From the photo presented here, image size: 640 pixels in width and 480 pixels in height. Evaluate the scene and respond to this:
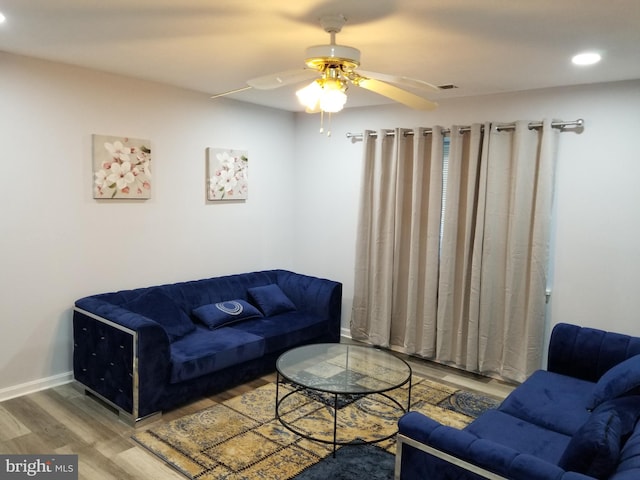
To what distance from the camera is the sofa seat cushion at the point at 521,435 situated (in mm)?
2287

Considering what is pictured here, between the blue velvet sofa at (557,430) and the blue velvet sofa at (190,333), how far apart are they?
1.85 m

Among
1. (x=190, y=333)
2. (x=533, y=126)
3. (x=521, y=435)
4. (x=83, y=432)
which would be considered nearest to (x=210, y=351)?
(x=190, y=333)

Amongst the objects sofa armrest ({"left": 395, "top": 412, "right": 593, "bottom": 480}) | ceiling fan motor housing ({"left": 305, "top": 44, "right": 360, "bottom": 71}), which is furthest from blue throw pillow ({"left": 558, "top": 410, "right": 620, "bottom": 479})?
ceiling fan motor housing ({"left": 305, "top": 44, "right": 360, "bottom": 71})

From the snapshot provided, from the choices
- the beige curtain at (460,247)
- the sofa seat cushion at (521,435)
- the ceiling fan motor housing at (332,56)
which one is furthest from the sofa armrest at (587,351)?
the ceiling fan motor housing at (332,56)

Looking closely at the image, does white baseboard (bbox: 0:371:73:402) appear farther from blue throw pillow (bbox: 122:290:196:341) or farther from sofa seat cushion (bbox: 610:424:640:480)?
sofa seat cushion (bbox: 610:424:640:480)

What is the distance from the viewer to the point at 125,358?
3.19m

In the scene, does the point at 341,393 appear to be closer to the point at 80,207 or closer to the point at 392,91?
the point at 392,91

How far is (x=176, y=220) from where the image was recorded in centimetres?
441

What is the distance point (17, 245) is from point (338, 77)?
102 inches

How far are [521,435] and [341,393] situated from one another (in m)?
1.00

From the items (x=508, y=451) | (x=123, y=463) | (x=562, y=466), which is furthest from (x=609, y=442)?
(x=123, y=463)

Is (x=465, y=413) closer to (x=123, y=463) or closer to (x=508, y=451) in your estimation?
(x=508, y=451)

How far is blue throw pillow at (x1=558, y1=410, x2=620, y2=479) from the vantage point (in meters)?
1.76

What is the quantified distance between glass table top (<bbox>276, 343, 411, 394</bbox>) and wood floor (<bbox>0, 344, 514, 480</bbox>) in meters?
0.67
